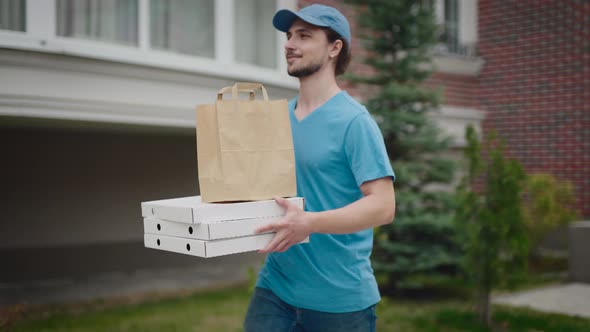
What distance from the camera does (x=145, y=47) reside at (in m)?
5.94

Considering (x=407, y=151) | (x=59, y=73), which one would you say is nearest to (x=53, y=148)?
(x=59, y=73)

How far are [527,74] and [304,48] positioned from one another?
8.41 meters

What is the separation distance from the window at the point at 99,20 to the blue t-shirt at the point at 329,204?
4291 millimetres

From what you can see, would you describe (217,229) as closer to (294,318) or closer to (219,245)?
(219,245)

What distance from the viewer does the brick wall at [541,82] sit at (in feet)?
30.0

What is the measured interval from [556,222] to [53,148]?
6.99 meters

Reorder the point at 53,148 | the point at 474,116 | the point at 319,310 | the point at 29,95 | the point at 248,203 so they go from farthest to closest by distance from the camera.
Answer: the point at 474,116
the point at 53,148
the point at 29,95
the point at 319,310
the point at 248,203

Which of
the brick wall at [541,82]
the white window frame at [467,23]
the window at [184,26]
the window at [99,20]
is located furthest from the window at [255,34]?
the brick wall at [541,82]

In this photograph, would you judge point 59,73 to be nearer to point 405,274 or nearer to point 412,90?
point 412,90

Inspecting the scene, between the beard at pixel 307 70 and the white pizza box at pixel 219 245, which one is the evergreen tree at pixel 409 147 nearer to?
the beard at pixel 307 70

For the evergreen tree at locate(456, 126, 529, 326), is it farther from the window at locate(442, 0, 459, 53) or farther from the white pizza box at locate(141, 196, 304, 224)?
the window at locate(442, 0, 459, 53)

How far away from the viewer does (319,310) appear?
231cm

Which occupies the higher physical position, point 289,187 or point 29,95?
point 29,95

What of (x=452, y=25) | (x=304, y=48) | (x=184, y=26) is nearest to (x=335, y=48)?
(x=304, y=48)
